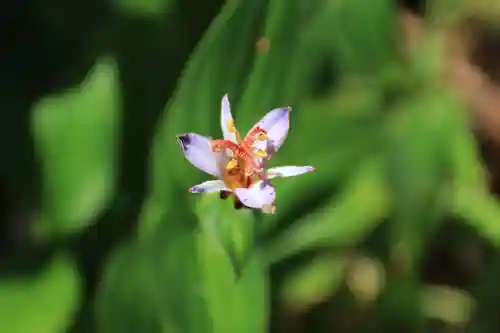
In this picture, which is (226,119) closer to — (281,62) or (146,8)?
(281,62)

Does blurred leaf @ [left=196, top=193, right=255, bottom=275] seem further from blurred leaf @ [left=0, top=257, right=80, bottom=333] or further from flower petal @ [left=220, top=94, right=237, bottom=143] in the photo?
blurred leaf @ [left=0, top=257, right=80, bottom=333]

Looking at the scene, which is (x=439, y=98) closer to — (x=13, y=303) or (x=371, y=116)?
(x=371, y=116)

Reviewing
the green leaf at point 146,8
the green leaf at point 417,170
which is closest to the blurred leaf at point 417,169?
the green leaf at point 417,170

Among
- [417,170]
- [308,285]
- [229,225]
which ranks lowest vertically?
[308,285]

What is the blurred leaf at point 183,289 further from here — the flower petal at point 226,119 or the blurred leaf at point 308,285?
the blurred leaf at point 308,285

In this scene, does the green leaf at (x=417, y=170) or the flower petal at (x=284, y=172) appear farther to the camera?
the green leaf at (x=417, y=170)

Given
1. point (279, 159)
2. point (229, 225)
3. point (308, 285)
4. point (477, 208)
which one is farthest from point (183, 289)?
point (477, 208)

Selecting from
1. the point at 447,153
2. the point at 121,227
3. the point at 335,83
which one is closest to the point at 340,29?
the point at 335,83

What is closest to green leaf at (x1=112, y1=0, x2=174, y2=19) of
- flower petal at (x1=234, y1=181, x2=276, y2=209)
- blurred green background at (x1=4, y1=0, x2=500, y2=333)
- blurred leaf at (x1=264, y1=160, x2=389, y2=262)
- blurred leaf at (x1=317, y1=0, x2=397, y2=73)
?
blurred green background at (x1=4, y1=0, x2=500, y2=333)
